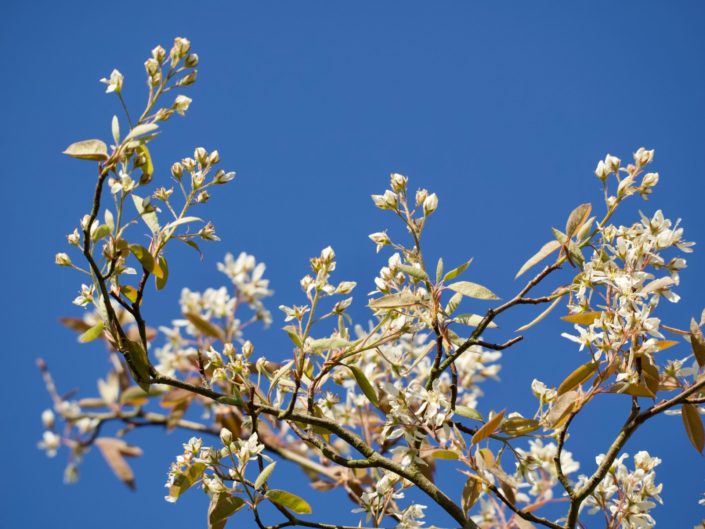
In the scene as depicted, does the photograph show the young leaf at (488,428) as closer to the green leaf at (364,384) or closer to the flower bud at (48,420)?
the green leaf at (364,384)

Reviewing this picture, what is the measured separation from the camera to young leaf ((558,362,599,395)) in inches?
62.2

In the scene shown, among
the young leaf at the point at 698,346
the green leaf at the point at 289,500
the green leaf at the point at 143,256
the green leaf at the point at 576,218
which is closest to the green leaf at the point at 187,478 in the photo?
the green leaf at the point at 289,500

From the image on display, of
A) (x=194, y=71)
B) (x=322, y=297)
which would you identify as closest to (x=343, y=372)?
(x=322, y=297)

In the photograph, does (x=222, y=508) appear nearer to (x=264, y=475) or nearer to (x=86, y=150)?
(x=264, y=475)

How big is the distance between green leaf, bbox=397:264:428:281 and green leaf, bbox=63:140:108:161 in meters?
0.70

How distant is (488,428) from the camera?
5.03 feet

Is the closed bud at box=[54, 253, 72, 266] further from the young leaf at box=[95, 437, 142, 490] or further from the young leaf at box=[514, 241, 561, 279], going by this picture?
the young leaf at box=[514, 241, 561, 279]

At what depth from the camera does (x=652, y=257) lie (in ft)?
5.43

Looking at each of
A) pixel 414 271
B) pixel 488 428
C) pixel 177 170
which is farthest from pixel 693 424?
pixel 177 170

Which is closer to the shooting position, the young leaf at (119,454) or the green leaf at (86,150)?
the green leaf at (86,150)

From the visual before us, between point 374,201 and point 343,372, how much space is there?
18.4 inches

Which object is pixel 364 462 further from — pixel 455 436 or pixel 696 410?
pixel 696 410

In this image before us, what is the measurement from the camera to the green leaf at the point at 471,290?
165 cm

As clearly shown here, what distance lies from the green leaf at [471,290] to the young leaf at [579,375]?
240mm
